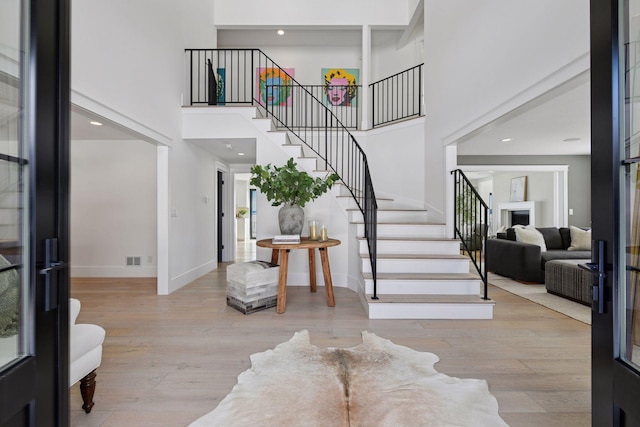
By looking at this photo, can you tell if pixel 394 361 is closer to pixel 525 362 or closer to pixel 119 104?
pixel 525 362

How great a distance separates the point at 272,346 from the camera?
236cm

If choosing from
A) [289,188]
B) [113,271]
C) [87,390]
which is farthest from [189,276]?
[87,390]

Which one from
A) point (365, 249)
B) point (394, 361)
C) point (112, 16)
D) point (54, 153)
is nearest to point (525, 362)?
point (394, 361)

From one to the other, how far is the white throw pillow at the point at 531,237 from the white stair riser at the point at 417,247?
78.1 inches

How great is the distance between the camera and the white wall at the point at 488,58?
217 cm

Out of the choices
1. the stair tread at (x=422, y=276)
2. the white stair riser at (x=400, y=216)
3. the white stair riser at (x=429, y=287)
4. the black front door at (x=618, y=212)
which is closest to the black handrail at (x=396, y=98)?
the white stair riser at (x=400, y=216)

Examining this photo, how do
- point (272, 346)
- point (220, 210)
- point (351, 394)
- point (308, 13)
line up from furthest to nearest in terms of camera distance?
point (220, 210), point (308, 13), point (272, 346), point (351, 394)

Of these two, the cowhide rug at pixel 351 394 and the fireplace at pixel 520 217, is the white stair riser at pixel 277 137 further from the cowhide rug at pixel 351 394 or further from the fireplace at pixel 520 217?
the fireplace at pixel 520 217

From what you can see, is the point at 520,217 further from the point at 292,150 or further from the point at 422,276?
the point at 292,150

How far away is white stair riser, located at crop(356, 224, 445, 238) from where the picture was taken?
4047 millimetres

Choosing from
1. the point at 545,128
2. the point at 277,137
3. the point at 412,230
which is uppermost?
the point at 545,128

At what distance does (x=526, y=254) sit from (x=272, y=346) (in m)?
4.12

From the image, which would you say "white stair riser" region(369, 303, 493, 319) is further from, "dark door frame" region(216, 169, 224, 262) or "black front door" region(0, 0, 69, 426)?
"dark door frame" region(216, 169, 224, 262)

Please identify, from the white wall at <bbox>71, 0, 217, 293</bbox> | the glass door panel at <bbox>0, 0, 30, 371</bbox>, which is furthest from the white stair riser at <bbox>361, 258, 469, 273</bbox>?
the glass door panel at <bbox>0, 0, 30, 371</bbox>
